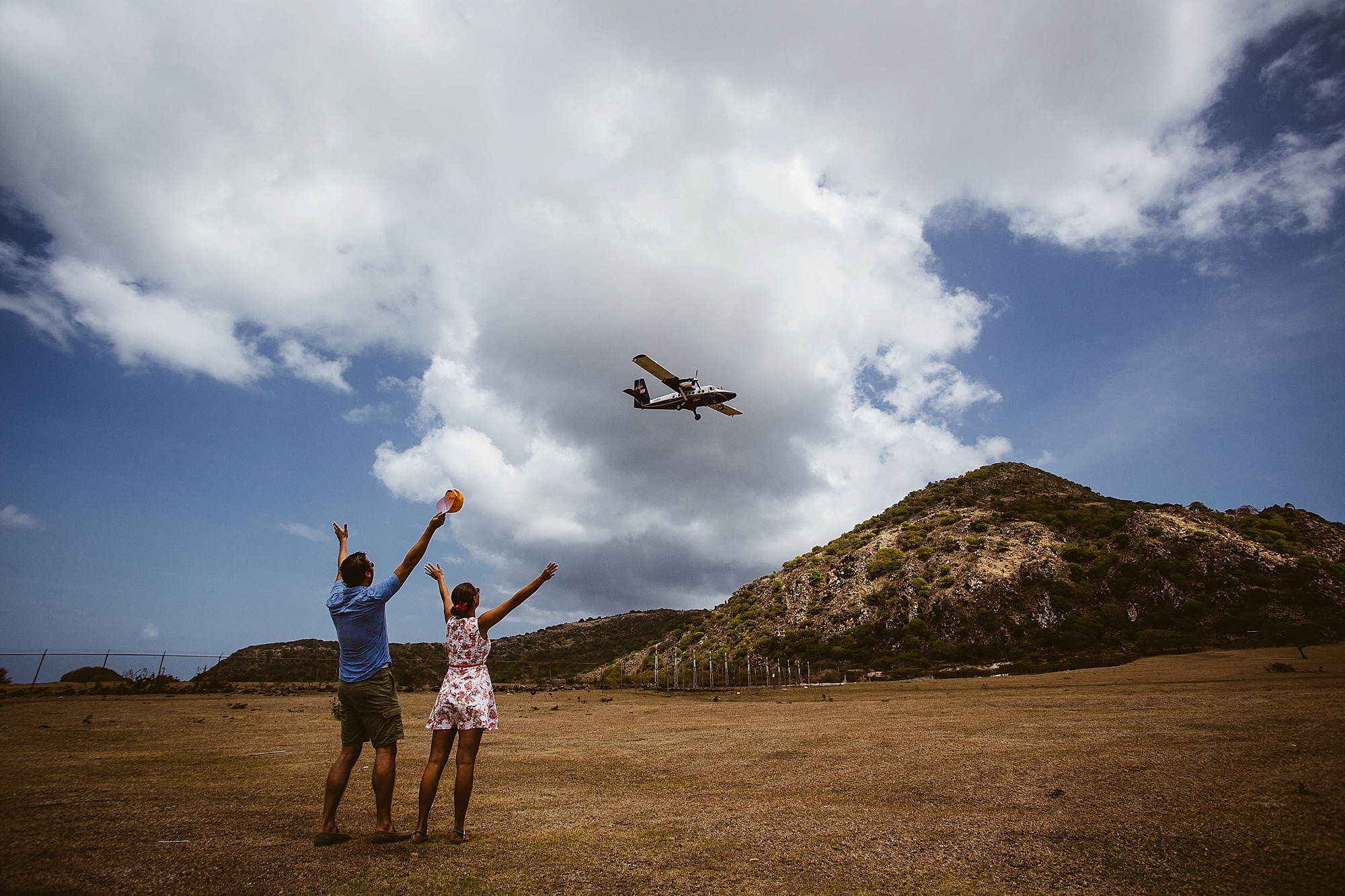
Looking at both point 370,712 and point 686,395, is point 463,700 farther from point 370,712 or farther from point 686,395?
point 686,395

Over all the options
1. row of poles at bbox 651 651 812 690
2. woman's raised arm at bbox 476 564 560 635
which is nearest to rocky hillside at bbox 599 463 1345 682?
row of poles at bbox 651 651 812 690

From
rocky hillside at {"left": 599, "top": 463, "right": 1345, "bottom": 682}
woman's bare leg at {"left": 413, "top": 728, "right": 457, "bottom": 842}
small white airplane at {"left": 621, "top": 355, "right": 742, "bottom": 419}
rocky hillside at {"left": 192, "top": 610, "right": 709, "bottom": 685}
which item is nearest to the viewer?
woman's bare leg at {"left": 413, "top": 728, "right": 457, "bottom": 842}

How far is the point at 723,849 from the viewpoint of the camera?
4980mm

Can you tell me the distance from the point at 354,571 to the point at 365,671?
34.1 inches

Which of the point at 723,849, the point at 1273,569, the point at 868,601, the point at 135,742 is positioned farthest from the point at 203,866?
the point at 1273,569

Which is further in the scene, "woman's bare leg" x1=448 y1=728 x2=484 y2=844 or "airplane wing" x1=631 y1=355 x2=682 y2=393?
"airplane wing" x1=631 y1=355 x2=682 y2=393

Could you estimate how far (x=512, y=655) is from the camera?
93.7m

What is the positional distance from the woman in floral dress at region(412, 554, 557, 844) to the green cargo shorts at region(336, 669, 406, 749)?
375 millimetres

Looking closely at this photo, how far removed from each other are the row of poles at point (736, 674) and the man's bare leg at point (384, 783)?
3345 cm

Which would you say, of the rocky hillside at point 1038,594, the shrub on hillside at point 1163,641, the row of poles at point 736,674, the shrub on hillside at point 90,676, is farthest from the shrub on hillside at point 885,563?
the shrub on hillside at point 90,676

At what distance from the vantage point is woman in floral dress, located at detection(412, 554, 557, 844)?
5.06 meters

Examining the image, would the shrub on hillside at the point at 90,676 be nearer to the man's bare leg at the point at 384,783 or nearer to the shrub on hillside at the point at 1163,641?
the man's bare leg at the point at 384,783

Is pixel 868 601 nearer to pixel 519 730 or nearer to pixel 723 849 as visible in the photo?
pixel 519 730

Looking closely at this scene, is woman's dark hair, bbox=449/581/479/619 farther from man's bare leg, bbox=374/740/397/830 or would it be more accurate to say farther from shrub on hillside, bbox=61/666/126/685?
shrub on hillside, bbox=61/666/126/685
